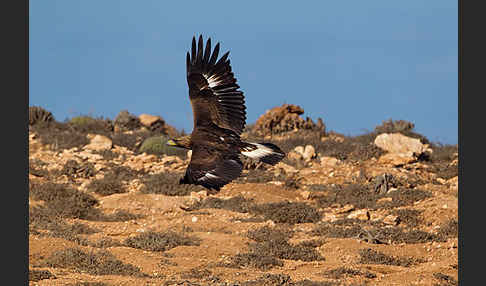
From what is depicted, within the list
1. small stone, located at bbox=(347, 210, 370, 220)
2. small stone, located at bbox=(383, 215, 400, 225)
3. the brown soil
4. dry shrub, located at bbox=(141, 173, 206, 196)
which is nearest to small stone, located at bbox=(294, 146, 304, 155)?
the brown soil

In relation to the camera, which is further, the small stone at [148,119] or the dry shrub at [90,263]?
the small stone at [148,119]

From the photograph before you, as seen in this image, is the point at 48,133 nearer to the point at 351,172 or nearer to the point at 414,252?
the point at 351,172

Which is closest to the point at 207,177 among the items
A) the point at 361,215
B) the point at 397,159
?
the point at 361,215

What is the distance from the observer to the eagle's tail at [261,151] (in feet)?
34.4

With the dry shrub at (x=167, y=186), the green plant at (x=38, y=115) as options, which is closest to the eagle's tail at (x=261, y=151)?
the dry shrub at (x=167, y=186)

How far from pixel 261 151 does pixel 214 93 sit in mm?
1227

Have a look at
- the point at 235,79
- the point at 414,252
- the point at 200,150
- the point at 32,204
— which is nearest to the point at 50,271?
the point at 200,150

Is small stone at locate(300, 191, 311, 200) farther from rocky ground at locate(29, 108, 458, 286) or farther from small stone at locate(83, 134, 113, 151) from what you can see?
small stone at locate(83, 134, 113, 151)

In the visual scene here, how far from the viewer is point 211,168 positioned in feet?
A: 32.4

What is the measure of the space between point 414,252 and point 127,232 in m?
5.95

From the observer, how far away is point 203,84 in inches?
436

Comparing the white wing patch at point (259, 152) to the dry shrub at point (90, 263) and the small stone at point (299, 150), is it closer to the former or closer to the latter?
the dry shrub at point (90, 263)

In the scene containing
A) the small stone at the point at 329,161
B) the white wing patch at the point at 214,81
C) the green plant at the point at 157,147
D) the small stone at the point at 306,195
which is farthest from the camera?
the green plant at the point at 157,147

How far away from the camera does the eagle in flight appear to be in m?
10.6
